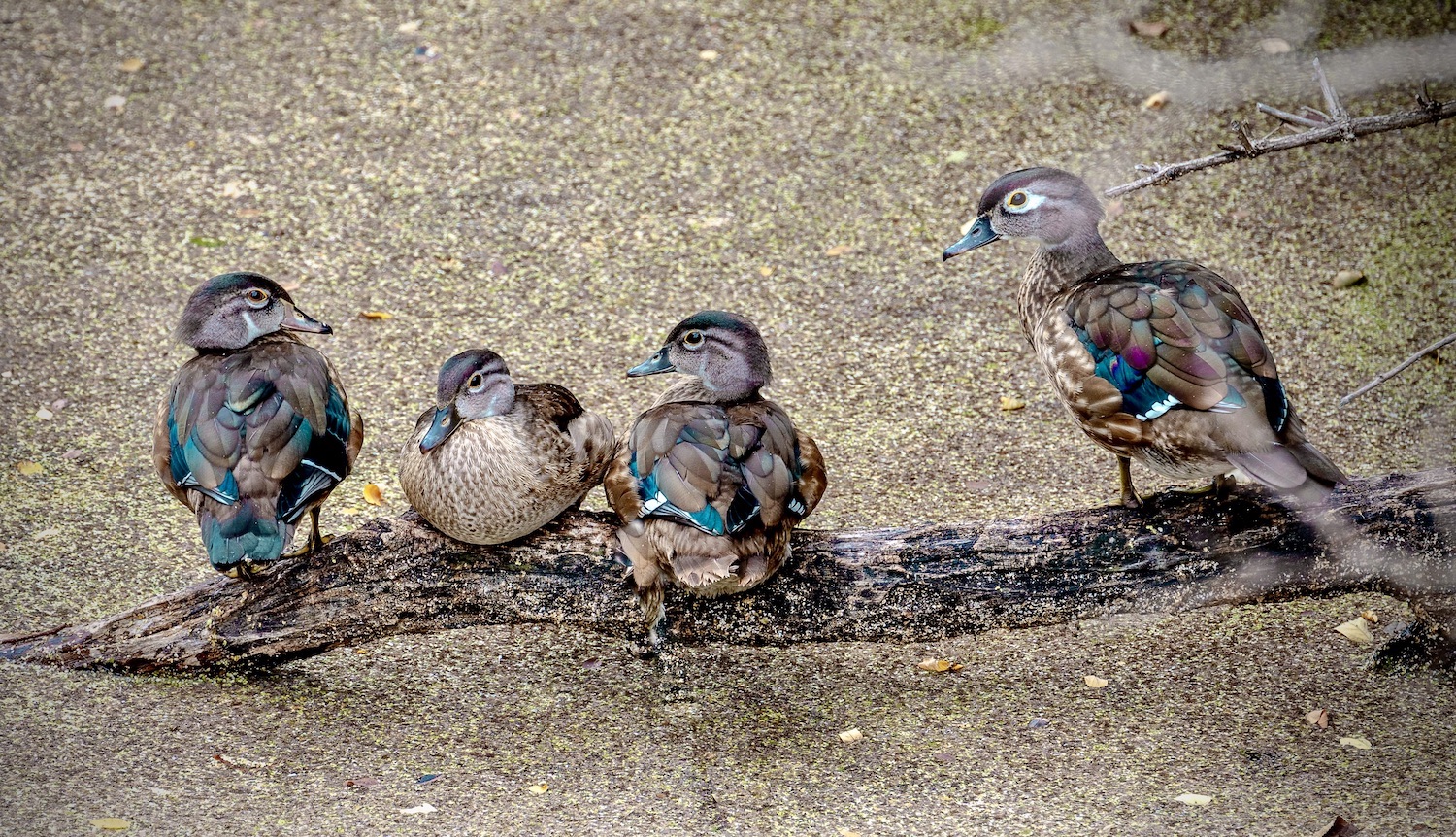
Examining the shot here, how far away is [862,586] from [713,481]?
62cm

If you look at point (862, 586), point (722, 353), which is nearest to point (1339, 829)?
point (862, 586)

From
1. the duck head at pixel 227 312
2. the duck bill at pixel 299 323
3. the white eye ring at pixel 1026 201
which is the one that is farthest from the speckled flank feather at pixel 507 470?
the white eye ring at pixel 1026 201

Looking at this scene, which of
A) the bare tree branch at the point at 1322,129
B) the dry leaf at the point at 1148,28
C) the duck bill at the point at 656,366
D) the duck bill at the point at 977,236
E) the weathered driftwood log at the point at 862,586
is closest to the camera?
the bare tree branch at the point at 1322,129

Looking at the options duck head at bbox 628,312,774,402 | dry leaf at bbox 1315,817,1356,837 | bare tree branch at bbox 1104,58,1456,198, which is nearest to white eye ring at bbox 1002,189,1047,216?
duck head at bbox 628,312,774,402

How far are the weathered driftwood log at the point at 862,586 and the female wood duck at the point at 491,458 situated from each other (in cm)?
18

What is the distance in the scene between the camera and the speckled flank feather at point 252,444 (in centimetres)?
Result: 387

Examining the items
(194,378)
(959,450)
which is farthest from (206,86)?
(959,450)

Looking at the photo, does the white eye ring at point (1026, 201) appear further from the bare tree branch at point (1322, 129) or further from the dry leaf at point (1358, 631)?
the dry leaf at point (1358, 631)

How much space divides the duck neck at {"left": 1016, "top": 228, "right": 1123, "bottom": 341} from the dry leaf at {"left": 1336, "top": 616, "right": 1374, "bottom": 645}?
1.39 m

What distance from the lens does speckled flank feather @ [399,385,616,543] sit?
157 inches

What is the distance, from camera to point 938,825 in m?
3.64

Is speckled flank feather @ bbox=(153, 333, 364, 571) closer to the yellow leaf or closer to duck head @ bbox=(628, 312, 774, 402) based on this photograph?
duck head @ bbox=(628, 312, 774, 402)

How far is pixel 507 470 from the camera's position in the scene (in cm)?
400

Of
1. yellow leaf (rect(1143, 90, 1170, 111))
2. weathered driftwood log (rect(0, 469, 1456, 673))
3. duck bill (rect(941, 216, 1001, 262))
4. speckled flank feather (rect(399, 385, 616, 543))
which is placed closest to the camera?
speckled flank feather (rect(399, 385, 616, 543))
